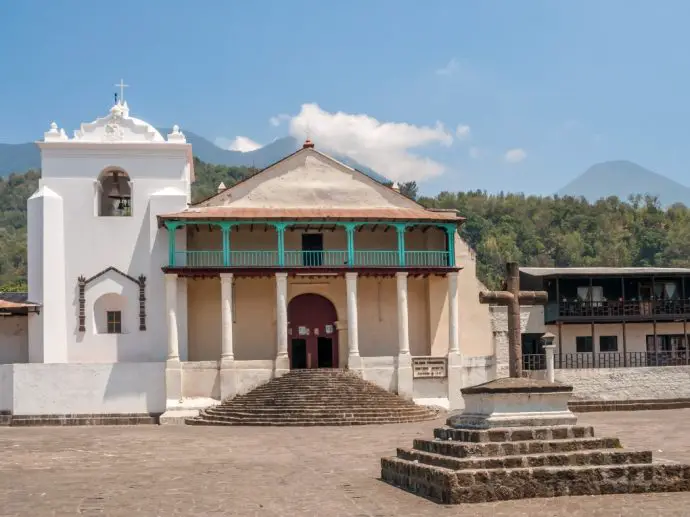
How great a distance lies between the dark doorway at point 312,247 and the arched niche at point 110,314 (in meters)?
6.81

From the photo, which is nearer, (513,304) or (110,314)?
(513,304)

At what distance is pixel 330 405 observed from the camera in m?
31.3

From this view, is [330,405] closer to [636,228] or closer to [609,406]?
[609,406]

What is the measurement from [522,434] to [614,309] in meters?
27.5

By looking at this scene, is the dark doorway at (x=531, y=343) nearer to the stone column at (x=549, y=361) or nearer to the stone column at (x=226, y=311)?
the stone column at (x=549, y=361)

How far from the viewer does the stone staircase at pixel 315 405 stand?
30719mm

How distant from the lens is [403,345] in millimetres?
35281

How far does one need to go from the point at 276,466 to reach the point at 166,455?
3.62 metres

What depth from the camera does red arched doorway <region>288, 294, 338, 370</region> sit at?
37.7 metres

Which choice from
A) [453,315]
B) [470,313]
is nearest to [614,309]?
[470,313]

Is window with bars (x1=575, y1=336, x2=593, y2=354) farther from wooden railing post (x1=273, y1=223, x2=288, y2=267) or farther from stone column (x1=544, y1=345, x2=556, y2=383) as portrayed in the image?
wooden railing post (x1=273, y1=223, x2=288, y2=267)

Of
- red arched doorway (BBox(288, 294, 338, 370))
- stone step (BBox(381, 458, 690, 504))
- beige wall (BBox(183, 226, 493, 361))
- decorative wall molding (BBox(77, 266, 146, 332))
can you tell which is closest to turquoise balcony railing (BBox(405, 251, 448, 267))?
beige wall (BBox(183, 226, 493, 361))

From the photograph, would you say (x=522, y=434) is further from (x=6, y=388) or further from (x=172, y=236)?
(x=6, y=388)

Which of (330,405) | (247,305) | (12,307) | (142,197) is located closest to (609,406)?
(330,405)
